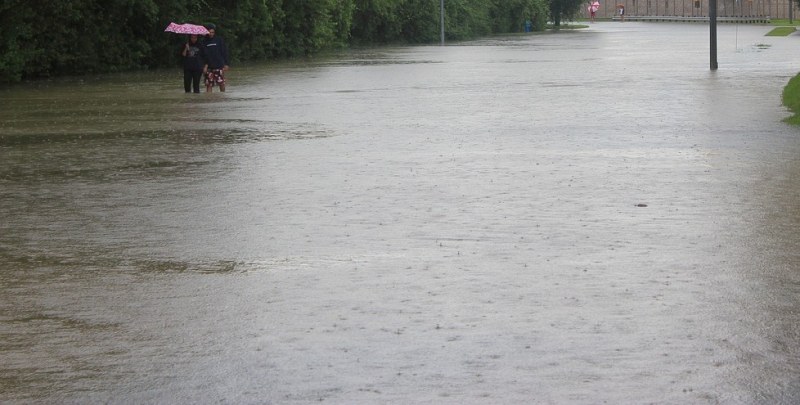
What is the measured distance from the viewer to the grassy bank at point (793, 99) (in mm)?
21362

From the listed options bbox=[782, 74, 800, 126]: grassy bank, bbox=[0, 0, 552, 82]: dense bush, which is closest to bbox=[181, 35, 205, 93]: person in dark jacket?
bbox=[0, 0, 552, 82]: dense bush

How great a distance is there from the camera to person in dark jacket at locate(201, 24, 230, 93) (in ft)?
104

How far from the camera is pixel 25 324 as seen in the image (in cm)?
840

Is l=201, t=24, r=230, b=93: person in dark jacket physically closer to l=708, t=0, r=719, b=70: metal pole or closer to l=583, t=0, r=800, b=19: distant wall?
l=708, t=0, r=719, b=70: metal pole

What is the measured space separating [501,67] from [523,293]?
123 feet

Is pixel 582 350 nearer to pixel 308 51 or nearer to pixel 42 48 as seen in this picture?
pixel 42 48

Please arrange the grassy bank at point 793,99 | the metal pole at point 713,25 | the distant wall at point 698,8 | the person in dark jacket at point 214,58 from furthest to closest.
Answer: the distant wall at point 698,8, the metal pole at point 713,25, the person in dark jacket at point 214,58, the grassy bank at point 793,99

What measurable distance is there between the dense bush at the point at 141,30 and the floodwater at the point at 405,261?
65.7ft

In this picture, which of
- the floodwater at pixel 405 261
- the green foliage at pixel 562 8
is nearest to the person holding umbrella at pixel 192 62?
the floodwater at pixel 405 261

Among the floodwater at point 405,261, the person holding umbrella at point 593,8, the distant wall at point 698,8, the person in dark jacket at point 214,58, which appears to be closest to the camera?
the floodwater at point 405,261

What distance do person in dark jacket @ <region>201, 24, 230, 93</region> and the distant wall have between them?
113 m

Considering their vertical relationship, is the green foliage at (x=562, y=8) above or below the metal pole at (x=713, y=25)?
above

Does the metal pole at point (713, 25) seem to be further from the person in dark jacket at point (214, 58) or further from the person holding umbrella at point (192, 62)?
the person holding umbrella at point (192, 62)

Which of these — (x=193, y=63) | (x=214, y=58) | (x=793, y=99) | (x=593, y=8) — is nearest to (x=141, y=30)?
(x=193, y=63)
